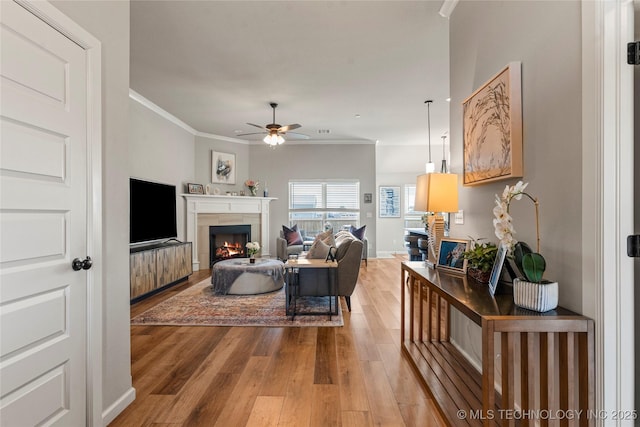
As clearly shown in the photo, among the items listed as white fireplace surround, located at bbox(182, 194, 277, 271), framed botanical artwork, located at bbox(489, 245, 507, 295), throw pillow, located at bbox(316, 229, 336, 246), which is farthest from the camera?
white fireplace surround, located at bbox(182, 194, 277, 271)

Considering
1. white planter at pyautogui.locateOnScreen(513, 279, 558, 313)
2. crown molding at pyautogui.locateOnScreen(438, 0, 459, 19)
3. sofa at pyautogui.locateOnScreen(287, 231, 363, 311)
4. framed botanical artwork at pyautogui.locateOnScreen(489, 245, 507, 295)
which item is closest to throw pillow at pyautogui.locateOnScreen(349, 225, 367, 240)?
sofa at pyautogui.locateOnScreen(287, 231, 363, 311)

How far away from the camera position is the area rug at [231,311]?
125 inches

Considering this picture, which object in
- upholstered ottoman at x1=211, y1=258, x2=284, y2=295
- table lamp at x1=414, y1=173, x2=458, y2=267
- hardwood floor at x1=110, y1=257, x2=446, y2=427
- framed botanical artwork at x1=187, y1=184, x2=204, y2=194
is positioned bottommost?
hardwood floor at x1=110, y1=257, x2=446, y2=427

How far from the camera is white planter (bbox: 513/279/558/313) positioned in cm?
127

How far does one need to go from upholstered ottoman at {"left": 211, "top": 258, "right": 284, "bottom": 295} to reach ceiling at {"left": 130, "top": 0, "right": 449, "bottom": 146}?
2547 mm

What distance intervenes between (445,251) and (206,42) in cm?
306

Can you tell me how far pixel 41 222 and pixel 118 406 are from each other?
46.0 inches

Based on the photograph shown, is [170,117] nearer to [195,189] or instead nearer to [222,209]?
[195,189]

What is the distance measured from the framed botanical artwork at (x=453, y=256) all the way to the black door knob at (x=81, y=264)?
2.19 meters

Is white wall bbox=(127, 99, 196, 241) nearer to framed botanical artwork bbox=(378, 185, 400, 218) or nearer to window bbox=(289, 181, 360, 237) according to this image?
window bbox=(289, 181, 360, 237)

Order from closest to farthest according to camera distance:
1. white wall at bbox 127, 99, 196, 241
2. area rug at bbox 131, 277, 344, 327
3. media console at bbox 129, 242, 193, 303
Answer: area rug at bbox 131, 277, 344, 327 → media console at bbox 129, 242, 193, 303 → white wall at bbox 127, 99, 196, 241

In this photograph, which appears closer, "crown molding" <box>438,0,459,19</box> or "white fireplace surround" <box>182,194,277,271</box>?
"crown molding" <box>438,0,459,19</box>

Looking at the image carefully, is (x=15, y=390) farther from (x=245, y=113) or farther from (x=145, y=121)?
(x=245, y=113)

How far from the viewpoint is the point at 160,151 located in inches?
204
